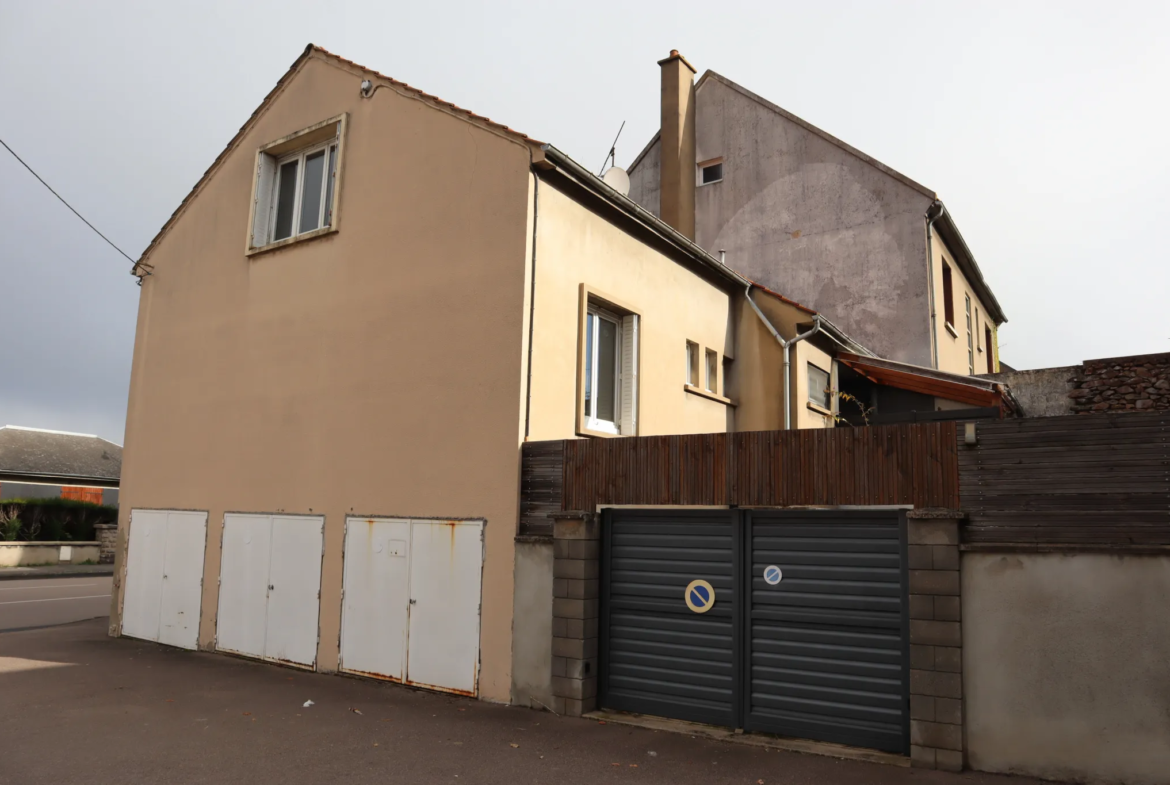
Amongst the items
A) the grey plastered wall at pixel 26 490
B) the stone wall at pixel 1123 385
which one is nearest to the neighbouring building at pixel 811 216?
the stone wall at pixel 1123 385

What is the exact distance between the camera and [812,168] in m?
18.6

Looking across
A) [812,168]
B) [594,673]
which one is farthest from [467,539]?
[812,168]

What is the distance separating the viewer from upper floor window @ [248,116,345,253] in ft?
38.4

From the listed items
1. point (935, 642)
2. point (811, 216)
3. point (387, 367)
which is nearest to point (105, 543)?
point (387, 367)

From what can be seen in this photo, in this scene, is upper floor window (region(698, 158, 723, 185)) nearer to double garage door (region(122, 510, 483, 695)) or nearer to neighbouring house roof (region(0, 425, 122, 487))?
double garage door (region(122, 510, 483, 695))

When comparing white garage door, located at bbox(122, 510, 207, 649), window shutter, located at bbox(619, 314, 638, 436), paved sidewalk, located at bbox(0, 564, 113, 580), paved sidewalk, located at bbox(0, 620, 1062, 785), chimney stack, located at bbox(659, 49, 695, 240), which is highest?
chimney stack, located at bbox(659, 49, 695, 240)

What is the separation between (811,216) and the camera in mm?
18547

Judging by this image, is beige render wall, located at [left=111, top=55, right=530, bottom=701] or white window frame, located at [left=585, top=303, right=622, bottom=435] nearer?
beige render wall, located at [left=111, top=55, right=530, bottom=701]

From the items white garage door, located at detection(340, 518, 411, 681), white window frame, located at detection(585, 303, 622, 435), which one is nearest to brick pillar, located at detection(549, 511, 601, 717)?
white window frame, located at detection(585, 303, 622, 435)

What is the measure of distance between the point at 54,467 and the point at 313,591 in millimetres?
35508

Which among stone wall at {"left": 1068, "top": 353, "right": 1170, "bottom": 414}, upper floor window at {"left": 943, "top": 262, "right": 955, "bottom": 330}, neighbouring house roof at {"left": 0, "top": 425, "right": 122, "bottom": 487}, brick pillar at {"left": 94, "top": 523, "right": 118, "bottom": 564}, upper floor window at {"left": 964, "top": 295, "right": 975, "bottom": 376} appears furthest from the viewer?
neighbouring house roof at {"left": 0, "top": 425, "right": 122, "bottom": 487}

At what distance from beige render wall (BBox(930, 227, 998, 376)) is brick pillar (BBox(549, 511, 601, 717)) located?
36.5 feet

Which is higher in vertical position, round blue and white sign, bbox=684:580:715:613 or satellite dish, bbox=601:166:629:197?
satellite dish, bbox=601:166:629:197

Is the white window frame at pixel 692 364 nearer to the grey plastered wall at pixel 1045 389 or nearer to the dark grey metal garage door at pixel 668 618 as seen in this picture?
the dark grey metal garage door at pixel 668 618
